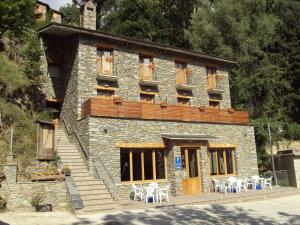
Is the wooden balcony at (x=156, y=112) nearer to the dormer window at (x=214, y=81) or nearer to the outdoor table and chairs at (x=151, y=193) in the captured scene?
the dormer window at (x=214, y=81)

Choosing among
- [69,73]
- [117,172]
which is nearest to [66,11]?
[69,73]

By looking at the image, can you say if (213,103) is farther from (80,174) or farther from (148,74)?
(80,174)

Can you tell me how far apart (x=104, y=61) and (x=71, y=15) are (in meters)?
22.6

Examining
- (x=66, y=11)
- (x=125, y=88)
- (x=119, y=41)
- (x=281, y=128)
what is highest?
(x=66, y=11)

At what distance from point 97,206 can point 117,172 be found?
3.68 m

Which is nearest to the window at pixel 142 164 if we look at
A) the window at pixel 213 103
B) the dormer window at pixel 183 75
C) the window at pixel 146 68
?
the window at pixel 146 68

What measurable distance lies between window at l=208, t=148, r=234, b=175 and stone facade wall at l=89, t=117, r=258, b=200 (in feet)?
1.17

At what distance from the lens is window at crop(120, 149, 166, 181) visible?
17531 millimetres

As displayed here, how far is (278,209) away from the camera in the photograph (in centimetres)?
1469

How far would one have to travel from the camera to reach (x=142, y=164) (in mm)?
17938

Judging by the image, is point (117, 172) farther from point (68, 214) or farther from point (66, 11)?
point (66, 11)

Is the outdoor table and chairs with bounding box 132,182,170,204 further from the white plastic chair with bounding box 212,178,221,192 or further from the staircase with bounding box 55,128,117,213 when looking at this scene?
the white plastic chair with bounding box 212,178,221,192

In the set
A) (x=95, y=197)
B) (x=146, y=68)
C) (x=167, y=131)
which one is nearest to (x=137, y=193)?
(x=95, y=197)

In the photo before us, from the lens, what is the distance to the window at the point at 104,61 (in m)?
21.1
